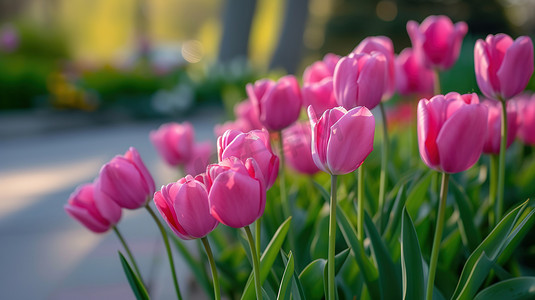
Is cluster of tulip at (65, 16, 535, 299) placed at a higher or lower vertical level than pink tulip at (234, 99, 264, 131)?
lower

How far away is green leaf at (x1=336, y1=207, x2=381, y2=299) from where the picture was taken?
874 millimetres

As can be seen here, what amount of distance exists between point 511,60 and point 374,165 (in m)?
1.13

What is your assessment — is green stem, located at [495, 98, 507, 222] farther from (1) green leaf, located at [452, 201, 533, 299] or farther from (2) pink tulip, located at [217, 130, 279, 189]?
(2) pink tulip, located at [217, 130, 279, 189]

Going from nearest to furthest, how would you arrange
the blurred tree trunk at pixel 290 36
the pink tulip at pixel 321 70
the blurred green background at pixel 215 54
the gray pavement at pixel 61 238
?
the pink tulip at pixel 321 70
the gray pavement at pixel 61 238
the blurred green background at pixel 215 54
the blurred tree trunk at pixel 290 36

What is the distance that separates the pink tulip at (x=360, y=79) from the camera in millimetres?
831

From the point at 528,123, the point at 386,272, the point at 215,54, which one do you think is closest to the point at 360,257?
the point at 386,272

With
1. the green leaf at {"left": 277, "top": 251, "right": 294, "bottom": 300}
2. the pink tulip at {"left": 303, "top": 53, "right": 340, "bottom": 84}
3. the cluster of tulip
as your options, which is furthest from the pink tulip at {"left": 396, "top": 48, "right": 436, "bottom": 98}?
the green leaf at {"left": 277, "top": 251, "right": 294, "bottom": 300}

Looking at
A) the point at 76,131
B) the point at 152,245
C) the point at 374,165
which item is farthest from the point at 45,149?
the point at 374,165

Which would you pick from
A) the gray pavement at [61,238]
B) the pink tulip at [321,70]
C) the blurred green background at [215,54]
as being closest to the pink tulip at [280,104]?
the pink tulip at [321,70]

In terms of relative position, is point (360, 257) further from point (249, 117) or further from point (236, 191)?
point (249, 117)

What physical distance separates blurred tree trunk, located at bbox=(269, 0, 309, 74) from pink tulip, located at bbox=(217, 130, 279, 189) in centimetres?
1043

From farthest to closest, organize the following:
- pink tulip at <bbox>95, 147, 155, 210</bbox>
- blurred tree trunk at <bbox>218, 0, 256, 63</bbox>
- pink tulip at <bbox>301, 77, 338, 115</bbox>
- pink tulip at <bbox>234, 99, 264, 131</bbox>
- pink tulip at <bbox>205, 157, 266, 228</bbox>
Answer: blurred tree trunk at <bbox>218, 0, 256, 63</bbox>, pink tulip at <bbox>234, 99, 264, 131</bbox>, pink tulip at <bbox>301, 77, 338, 115</bbox>, pink tulip at <bbox>95, 147, 155, 210</bbox>, pink tulip at <bbox>205, 157, 266, 228</bbox>

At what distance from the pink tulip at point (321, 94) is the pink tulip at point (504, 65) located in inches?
10.4

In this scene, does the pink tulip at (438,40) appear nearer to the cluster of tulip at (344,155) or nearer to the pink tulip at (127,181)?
the cluster of tulip at (344,155)
